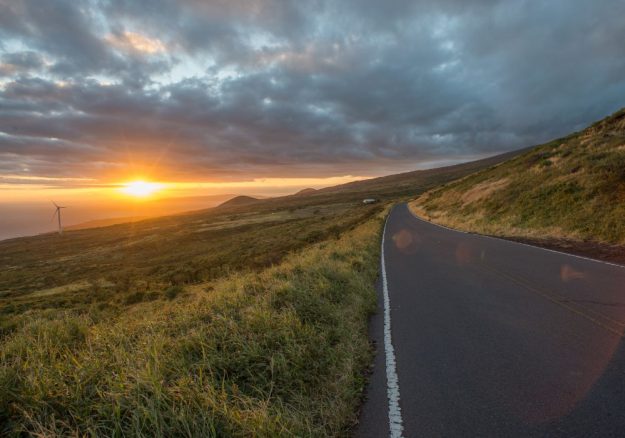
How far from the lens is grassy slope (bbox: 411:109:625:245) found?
17.1 metres

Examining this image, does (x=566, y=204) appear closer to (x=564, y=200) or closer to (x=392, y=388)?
(x=564, y=200)

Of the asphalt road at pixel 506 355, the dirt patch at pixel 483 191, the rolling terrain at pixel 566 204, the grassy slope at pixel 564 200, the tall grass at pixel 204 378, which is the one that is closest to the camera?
the tall grass at pixel 204 378

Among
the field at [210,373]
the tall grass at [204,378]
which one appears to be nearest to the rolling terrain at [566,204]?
the field at [210,373]

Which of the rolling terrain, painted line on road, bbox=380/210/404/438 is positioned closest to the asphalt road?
painted line on road, bbox=380/210/404/438

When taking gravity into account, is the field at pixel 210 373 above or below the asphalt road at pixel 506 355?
above

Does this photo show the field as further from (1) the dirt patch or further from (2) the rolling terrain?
(1) the dirt patch

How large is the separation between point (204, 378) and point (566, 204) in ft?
77.7

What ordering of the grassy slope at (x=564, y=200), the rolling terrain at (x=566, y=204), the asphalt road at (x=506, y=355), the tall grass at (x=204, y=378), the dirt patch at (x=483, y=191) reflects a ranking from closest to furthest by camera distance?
1. the tall grass at (x=204, y=378)
2. the asphalt road at (x=506, y=355)
3. the rolling terrain at (x=566, y=204)
4. the grassy slope at (x=564, y=200)
5. the dirt patch at (x=483, y=191)

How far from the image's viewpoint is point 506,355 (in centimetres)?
544

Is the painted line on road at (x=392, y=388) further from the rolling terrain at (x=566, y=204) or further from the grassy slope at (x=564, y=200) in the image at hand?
the grassy slope at (x=564, y=200)

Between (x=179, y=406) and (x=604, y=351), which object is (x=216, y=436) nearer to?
(x=179, y=406)

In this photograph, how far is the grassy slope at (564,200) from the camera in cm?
1710

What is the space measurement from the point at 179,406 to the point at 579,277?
1131 cm

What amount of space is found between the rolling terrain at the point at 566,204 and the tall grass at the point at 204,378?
41.5ft
